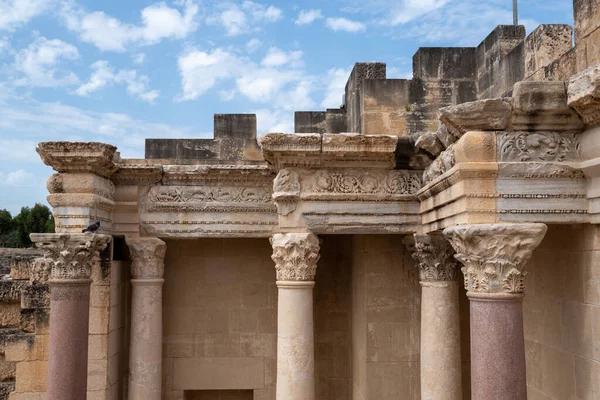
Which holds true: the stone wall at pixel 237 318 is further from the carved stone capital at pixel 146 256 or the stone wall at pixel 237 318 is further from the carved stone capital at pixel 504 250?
the carved stone capital at pixel 504 250

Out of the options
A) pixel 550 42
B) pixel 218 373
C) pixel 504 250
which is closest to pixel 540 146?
pixel 504 250

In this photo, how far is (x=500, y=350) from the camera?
211 inches

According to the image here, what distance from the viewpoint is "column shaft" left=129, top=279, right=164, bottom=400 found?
30.7 ft

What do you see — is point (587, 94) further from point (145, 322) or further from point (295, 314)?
point (145, 322)

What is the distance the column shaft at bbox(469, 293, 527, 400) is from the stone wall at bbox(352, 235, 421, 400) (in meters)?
3.60

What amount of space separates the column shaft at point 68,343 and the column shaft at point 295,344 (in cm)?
283

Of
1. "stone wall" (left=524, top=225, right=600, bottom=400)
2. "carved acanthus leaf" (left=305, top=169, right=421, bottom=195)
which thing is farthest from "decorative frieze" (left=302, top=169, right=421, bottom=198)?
"stone wall" (left=524, top=225, right=600, bottom=400)

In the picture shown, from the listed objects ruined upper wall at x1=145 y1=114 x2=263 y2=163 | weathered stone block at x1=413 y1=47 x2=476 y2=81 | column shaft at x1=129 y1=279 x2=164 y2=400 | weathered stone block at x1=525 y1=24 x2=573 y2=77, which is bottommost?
column shaft at x1=129 y1=279 x2=164 y2=400

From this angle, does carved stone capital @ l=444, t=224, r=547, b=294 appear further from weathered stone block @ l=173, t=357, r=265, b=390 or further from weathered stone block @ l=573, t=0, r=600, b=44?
weathered stone block @ l=173, t=357, r=265, b=390

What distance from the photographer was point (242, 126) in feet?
36.7

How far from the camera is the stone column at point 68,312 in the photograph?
805cm

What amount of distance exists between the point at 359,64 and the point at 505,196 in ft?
17.3

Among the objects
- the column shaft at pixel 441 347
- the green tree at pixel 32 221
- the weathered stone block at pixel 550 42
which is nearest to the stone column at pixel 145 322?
the column shaft at pixel 441 347

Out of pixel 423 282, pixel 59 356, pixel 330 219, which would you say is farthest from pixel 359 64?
pixel 59 356
